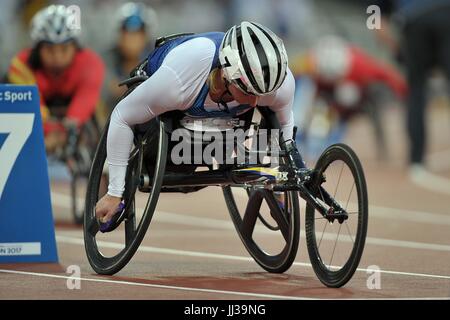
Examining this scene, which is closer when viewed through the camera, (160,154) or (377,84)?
(160,154)

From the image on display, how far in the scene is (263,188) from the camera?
8.26 m

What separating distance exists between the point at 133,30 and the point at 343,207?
913 centimetres

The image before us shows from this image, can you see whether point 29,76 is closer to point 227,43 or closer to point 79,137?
point 79,137

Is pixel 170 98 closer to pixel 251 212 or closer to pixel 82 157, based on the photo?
pixel 251 212

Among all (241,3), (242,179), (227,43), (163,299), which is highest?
(241,3)

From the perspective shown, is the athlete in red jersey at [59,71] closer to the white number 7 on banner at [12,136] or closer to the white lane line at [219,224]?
the white lane line at [219,224]

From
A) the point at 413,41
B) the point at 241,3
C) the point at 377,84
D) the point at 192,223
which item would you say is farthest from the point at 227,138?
the point at 241,3

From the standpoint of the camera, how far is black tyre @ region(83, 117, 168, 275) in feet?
26.2

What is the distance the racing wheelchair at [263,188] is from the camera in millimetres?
7754

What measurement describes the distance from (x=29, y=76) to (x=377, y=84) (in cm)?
961

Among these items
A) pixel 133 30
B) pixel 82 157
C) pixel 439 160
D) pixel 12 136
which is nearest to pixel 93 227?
pixel 12 136

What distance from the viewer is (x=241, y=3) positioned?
77.8 feet

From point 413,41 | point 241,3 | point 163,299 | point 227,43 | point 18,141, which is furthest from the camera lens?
point 241,3

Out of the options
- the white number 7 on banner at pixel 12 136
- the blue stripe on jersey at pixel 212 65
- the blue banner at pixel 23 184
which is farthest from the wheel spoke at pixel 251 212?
the white number 7 on banner at pixel 12 136
